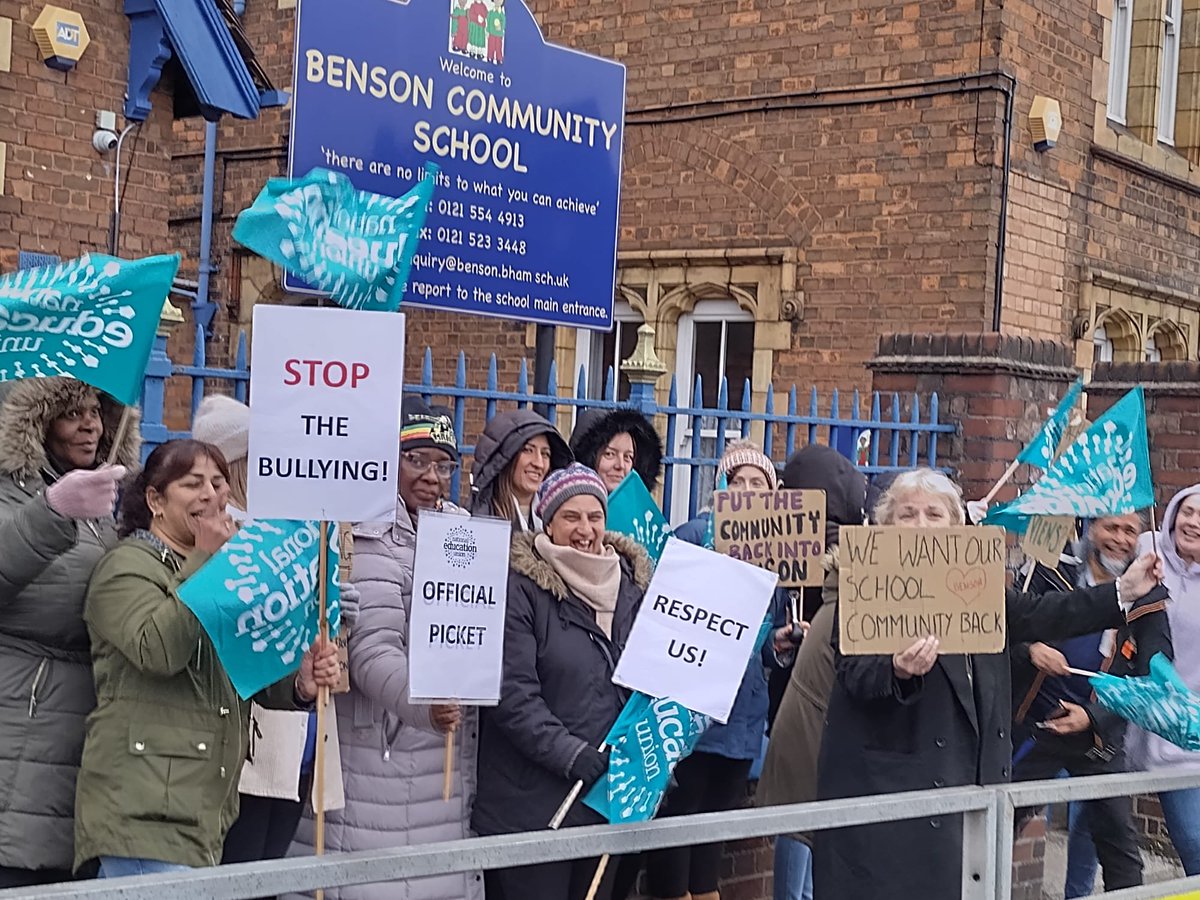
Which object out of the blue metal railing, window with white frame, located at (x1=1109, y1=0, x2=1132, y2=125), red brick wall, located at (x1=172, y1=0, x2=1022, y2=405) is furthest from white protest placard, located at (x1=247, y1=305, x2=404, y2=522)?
window with white frame, located at (x1=1109, y1=0, x2=1132, y2=125)

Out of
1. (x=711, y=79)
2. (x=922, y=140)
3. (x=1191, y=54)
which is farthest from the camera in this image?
(x=1191, y=54)

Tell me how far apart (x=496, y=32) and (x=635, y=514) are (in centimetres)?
187

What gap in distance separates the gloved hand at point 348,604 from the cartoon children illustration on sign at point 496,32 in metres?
2.27

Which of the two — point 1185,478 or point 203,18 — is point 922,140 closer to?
point 1185,478

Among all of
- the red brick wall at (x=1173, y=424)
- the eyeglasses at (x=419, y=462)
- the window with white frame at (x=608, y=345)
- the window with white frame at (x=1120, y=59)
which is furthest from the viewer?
the window with white frame at (x=1120, y=59)

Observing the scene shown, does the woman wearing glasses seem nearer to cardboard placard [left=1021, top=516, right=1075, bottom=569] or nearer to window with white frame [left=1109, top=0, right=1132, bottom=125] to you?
cardboard placard [left=1021, top=516, right=1075, bottom=569]

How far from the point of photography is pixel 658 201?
38.3ft

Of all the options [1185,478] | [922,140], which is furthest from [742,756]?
[922,140]

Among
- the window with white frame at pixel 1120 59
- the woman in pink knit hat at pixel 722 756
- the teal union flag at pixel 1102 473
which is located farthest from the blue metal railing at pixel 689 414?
the window with white frame at pixel 1120 59

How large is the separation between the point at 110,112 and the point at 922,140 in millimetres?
5368

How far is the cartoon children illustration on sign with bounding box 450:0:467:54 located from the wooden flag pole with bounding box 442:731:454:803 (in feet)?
8.00

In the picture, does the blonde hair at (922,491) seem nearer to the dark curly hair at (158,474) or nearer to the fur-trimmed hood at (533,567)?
the fur-trimmed hood at (533,567)

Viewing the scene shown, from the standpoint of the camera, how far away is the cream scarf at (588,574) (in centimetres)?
395

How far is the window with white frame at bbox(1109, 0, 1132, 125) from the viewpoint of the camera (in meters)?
12.0
